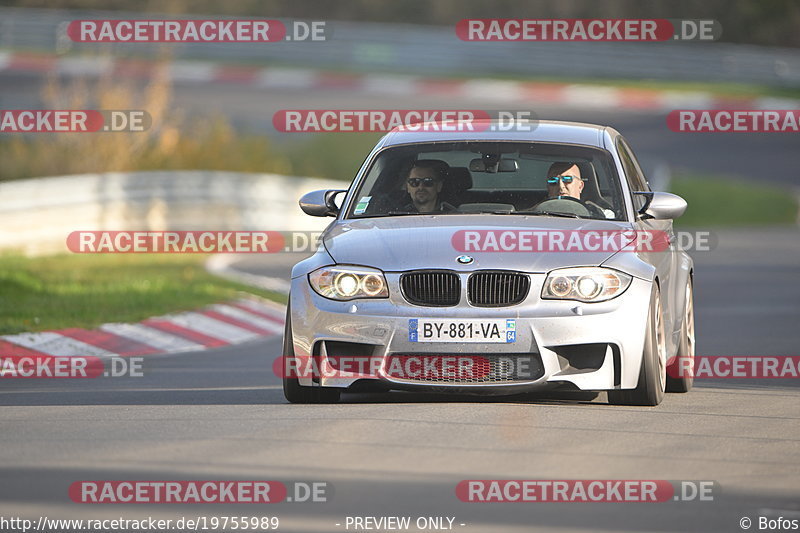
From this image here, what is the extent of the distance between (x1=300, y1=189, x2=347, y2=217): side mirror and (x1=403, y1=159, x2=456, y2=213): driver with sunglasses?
52cm

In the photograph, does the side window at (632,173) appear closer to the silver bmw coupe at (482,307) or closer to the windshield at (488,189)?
the windshield at (488,189)

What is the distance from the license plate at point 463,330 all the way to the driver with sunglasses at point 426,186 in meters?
1.34

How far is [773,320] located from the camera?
15992 millimetres

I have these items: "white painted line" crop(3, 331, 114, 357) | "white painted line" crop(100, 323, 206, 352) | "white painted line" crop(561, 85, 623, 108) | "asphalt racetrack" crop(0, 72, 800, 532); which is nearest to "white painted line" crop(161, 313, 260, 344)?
"white painted line" crop(100, 323, 206, 352)

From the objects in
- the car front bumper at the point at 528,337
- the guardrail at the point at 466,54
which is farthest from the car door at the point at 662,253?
the guardrail at the point at 466,54

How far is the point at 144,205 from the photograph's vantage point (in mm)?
23359

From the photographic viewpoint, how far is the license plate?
9.05 metres

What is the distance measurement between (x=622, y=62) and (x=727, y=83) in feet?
9.85

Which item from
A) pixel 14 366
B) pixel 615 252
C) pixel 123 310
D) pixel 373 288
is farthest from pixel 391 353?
pixel 123 310

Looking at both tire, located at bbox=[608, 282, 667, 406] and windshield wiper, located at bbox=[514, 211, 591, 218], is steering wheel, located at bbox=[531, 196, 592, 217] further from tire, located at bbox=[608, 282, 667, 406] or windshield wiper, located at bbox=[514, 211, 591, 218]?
tire, located at bbox=[608, 282, 667, 406]

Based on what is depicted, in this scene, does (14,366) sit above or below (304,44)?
below

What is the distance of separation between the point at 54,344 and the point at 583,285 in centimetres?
561

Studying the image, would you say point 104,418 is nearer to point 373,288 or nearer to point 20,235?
point 373,288

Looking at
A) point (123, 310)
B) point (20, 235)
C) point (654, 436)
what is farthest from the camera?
point (20, 235)
